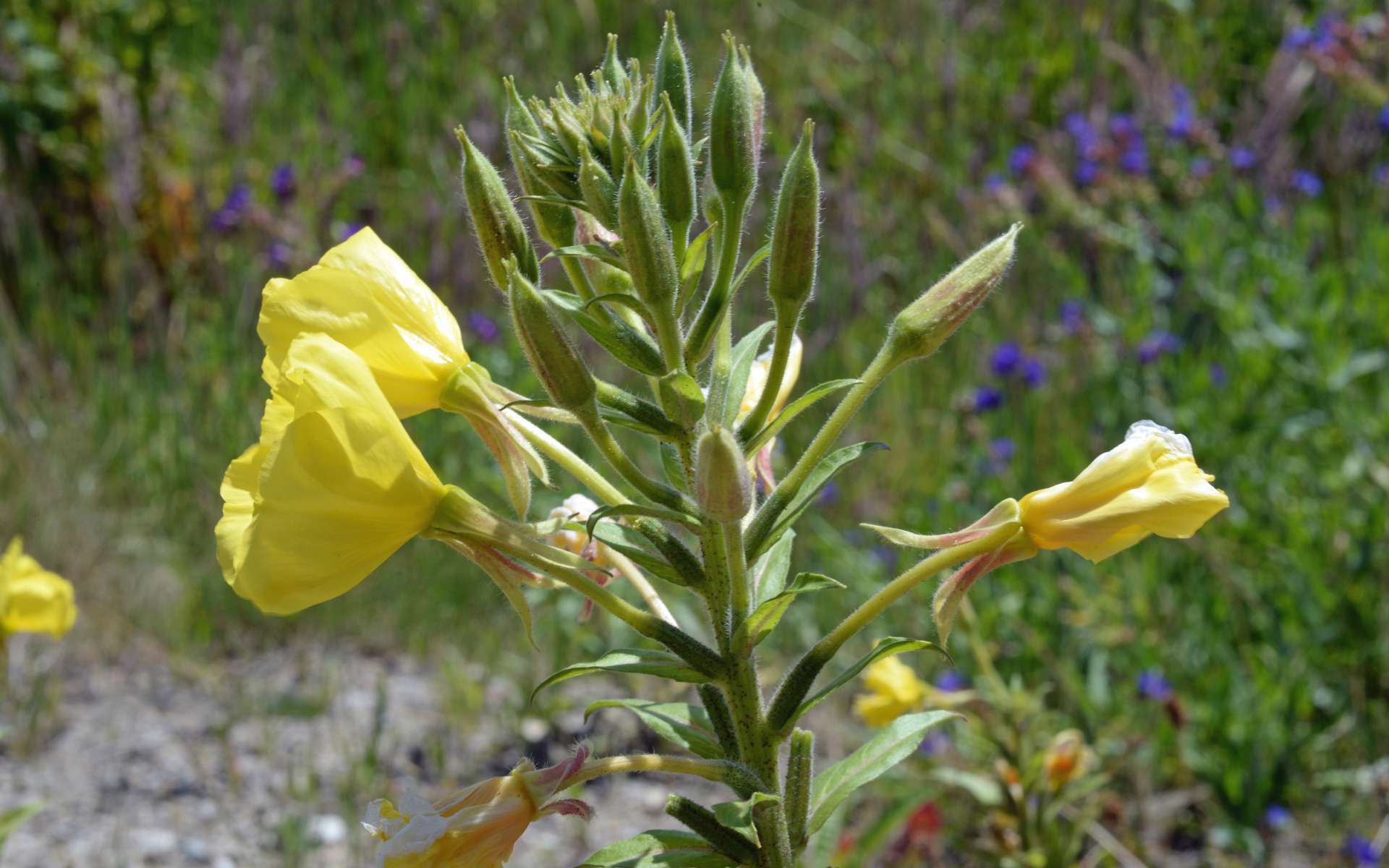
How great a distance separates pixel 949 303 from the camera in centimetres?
113

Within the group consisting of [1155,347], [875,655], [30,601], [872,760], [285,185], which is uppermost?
[285,185]

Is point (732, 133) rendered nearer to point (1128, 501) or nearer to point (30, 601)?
point (1128, 501)

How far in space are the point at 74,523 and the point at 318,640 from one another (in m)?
0.92

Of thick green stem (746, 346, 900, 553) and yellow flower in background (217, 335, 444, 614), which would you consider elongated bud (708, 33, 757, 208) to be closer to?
thick green stem (746, 346, 900, 553)

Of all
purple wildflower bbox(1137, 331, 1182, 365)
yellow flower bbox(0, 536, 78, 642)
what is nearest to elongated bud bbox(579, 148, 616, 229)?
yellow flower bbox(0, 536, 78, 642)

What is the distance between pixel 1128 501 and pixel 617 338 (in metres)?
0.47

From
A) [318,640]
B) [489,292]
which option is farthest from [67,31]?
[318,640]

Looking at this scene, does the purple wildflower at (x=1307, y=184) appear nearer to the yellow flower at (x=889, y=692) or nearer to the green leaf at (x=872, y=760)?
the yellow flower at (x=889, y=692)

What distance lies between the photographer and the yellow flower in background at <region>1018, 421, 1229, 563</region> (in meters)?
1.04

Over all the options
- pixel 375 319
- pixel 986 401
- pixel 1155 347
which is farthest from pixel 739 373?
pixel 1155 347

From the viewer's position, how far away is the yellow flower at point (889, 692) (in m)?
1.81

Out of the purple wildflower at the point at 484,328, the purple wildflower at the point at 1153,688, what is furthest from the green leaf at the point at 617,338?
the purple wildflower at the point at 484,328

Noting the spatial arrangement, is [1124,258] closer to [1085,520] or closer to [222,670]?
[222,670]

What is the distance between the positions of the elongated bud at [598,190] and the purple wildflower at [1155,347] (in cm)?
287
